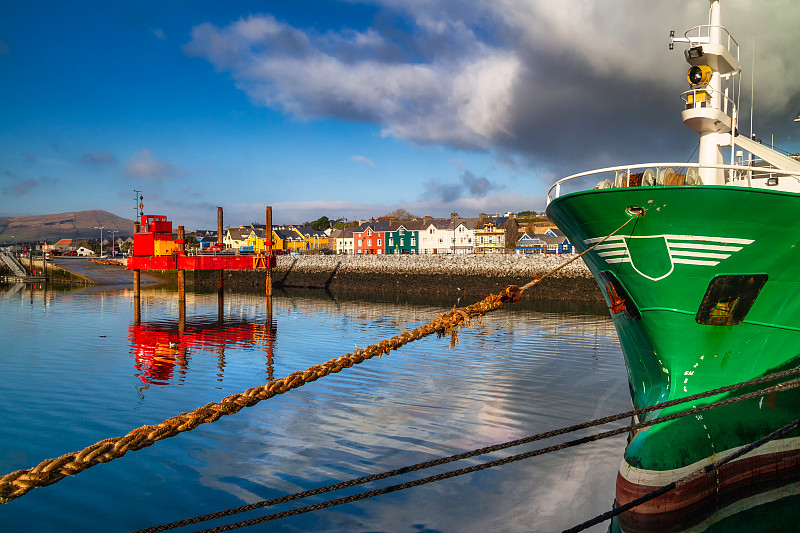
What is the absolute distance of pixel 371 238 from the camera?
9081cm

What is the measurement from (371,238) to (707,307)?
84.4 m

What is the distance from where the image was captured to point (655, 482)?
704cm

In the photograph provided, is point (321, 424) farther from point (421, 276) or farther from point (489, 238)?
point (489, 238)

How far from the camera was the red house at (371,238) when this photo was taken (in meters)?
89.4

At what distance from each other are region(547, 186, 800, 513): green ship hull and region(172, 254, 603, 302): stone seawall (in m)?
31.9

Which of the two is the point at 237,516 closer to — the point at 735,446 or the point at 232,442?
the point at 232,442

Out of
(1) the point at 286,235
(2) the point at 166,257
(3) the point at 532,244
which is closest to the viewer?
(2) the point at 166,257

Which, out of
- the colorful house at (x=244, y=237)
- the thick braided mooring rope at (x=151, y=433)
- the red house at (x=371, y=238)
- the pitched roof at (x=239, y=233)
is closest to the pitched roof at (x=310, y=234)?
the colorful house at (x=244, y=237)

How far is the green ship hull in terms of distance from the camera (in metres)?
6.75

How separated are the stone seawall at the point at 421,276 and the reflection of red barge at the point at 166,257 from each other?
613 inches

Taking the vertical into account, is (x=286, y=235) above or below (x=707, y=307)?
above

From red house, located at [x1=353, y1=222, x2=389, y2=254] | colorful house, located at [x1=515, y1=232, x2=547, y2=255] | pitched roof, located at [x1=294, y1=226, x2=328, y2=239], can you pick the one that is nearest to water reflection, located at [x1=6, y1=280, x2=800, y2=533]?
colorful house, located at [x1=515, y1=232, x2=547, y2=255]

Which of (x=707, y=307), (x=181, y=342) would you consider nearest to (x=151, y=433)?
(x=707, y=307)

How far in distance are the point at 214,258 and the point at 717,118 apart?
30.1 meters
